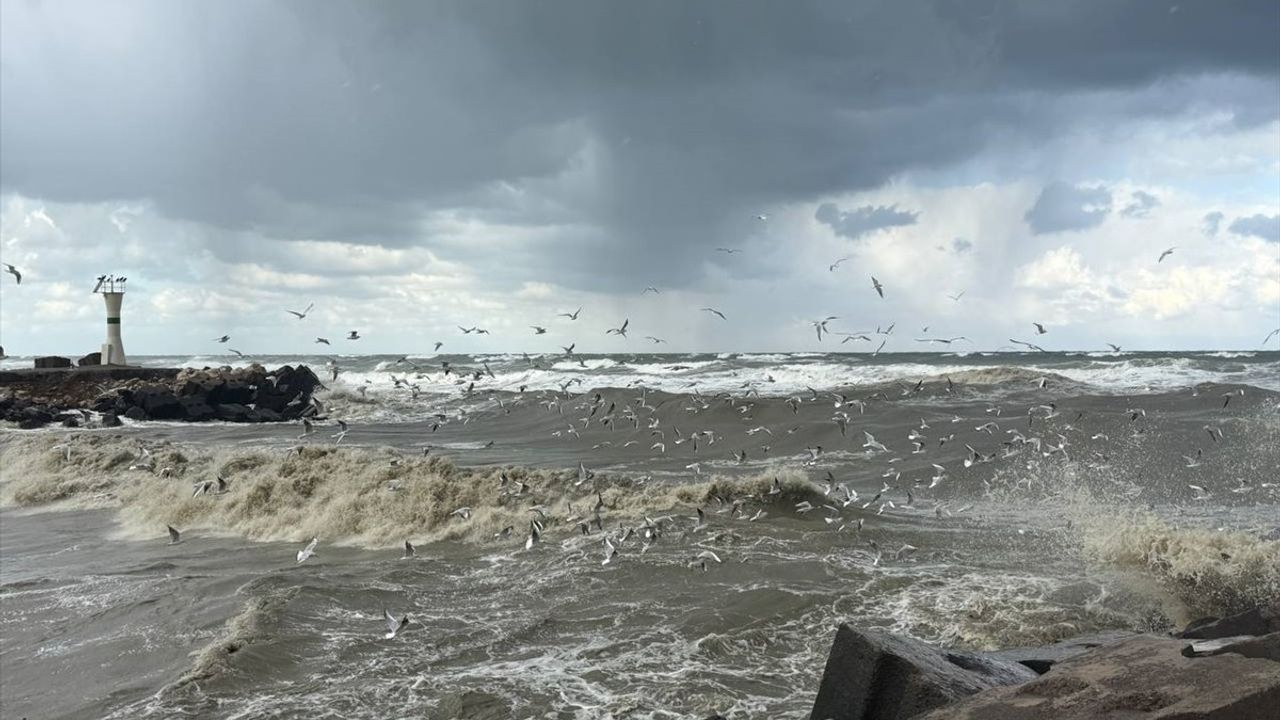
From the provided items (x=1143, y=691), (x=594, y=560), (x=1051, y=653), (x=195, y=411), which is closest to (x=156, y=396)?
(x=195, y=411)

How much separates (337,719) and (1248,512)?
1301cm

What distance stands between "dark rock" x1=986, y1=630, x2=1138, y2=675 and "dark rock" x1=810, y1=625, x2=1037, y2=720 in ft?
2.00

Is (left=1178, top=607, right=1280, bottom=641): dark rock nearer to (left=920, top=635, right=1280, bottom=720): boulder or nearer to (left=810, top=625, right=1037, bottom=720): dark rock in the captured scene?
(left=920, top=635, right=1280, bottom=720): boulder

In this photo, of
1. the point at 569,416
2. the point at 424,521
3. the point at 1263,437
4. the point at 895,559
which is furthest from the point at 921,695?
the point at 569,416

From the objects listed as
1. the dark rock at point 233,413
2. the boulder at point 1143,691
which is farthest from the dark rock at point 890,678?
the dark rock at point 233,413

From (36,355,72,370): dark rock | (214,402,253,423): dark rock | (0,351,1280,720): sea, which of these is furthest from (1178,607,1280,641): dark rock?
(36,355,72,370): dark rock

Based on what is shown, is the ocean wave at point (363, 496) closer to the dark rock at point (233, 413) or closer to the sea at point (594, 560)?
the sea at point (594, 560)

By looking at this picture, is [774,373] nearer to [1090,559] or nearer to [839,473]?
[839,473]

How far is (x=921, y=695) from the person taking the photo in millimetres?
4883

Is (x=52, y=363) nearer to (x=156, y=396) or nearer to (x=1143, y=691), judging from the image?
(x=156, y=396)

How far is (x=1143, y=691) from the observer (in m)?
4.28

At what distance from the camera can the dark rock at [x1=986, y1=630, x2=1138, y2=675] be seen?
19.9 feet

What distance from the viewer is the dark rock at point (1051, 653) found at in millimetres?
6070

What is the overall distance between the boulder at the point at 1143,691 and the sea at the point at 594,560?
222cm
